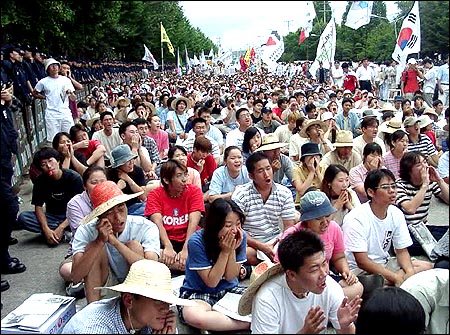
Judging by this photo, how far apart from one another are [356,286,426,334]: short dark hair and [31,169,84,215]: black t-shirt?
3.80 metres

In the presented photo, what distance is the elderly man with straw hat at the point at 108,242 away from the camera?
3416mm

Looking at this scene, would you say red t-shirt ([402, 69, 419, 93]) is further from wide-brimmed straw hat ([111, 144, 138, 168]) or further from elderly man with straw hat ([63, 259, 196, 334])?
elderly man with straw hat ([63, 259, 196, 334])

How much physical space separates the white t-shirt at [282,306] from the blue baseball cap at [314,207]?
0.89 meters

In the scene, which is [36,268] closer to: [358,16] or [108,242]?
[108,242]

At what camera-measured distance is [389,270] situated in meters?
4.03

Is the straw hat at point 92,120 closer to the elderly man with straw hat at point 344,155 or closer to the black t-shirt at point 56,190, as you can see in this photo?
the black t-shirt at point 56,190

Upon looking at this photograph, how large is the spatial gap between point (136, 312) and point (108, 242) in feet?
3.77

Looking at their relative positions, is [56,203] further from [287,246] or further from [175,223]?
[287,246]

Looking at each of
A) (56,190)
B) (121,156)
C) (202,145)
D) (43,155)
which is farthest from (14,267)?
(202,145)

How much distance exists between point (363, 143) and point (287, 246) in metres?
4.31

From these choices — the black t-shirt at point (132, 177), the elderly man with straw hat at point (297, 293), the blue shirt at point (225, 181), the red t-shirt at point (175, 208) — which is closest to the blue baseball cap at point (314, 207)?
the elderly man with straw hat at point (297, 293)

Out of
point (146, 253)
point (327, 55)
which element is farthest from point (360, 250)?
point (327, 55)

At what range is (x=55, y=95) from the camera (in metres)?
8.59

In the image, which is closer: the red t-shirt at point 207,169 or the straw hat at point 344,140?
the straw hat at point 344,140
